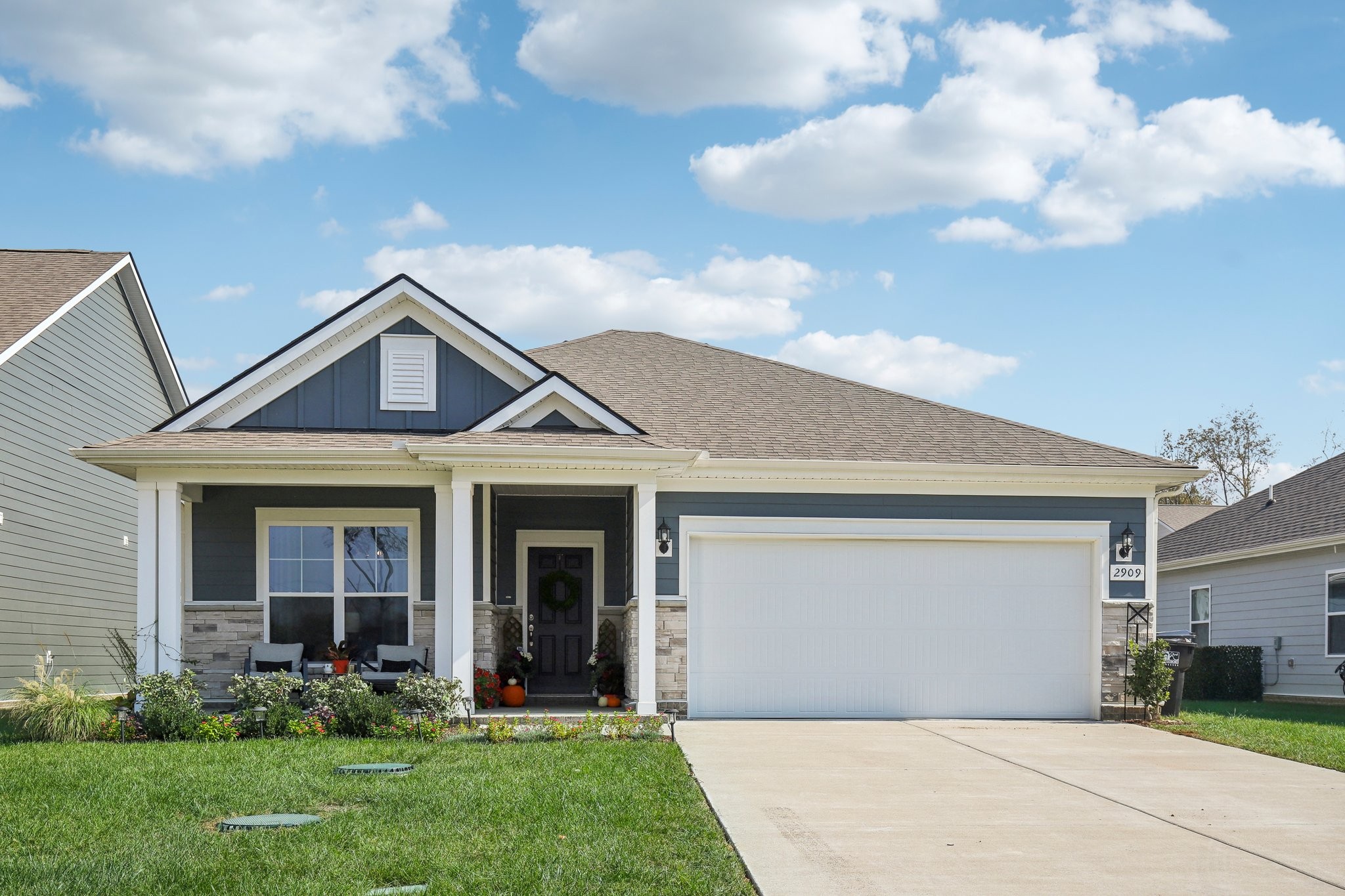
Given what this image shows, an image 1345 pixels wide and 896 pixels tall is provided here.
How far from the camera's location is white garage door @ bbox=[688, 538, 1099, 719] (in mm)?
14305

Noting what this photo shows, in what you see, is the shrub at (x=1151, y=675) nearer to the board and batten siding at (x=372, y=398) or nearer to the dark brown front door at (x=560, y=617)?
the dark brown front door at (x=560, y=617)

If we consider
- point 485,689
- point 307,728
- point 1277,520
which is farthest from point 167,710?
point 1277,520

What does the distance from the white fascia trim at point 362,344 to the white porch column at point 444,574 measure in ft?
6.01

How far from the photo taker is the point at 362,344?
14.4m

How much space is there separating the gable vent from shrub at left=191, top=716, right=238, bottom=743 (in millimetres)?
4190

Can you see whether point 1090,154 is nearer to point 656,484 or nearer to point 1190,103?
point 1190,103

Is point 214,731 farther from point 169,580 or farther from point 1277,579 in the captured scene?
point 1277,579

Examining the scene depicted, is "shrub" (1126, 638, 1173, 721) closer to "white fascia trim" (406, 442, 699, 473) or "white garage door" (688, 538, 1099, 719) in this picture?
"white garage door" (688, 538, 1099, 719)

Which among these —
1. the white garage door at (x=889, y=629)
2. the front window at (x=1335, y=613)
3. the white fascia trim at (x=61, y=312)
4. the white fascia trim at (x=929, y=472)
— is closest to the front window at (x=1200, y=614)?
the front window at (x=1335, y=613)

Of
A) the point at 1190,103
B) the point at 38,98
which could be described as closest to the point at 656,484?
the point at 1190,103

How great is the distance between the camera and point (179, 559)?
13.6 metres

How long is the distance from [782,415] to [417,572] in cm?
507

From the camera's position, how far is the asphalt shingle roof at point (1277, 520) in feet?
63.0

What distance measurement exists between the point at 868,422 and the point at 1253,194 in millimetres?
6432
